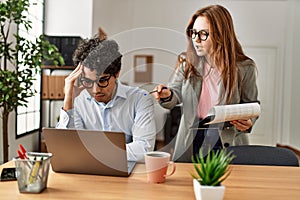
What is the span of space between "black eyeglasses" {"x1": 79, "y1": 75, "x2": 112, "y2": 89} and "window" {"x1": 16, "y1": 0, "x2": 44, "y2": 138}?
241 cm

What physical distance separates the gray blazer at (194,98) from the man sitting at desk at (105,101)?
0.62ft

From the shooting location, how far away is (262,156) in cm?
168

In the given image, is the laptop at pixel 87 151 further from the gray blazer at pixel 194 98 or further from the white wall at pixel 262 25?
the white wall at pixel 262 25

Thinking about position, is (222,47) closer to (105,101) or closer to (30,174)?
(105,101)

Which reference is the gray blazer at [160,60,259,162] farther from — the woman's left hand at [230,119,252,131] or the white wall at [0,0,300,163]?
the white wall at [0,0,300,163]

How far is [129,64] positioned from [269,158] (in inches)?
190

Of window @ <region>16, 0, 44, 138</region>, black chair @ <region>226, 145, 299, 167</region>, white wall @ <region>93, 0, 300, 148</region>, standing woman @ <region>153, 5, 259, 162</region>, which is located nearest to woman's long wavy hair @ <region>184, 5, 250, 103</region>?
standing woman @ <region>153, 5, 259, 162</region>

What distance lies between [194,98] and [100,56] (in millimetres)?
531

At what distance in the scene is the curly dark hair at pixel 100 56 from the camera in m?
1.56

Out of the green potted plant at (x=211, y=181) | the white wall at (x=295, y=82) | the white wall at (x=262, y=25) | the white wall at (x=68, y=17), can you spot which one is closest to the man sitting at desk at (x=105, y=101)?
the green potted plant at (x=211, y=181)

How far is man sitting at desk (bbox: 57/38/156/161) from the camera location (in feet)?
Answer: 5.03

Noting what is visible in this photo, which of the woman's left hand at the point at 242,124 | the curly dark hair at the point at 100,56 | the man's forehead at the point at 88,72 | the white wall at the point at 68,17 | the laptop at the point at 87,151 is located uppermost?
the white wall at the point at 68,17

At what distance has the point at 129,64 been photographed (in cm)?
632

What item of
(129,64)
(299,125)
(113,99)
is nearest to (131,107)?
(113,99)
